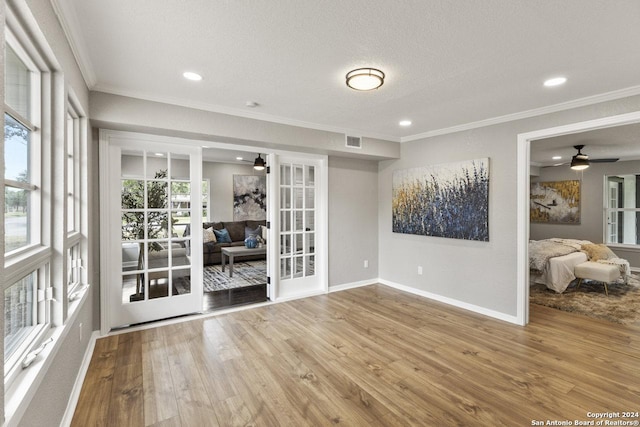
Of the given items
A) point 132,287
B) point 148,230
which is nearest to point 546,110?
point 148,230

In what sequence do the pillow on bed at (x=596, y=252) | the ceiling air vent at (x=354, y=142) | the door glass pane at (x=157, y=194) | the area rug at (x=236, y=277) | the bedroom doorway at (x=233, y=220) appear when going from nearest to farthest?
1. the door glass pane at (x=157, y=194)
2. the ceiling air vent at (x=354, y=142)
3. the area rug at (x=236, y=277)
4. the pillow on bed at (x=596, y=252)
5. the bedroom doorway at (x=233, y=220)

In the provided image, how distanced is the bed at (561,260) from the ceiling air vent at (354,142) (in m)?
3.53

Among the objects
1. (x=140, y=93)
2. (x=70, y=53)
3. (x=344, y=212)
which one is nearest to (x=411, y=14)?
(x=70, y=53)

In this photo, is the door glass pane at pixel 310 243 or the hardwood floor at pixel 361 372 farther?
the door glass pane at pixel 310 243

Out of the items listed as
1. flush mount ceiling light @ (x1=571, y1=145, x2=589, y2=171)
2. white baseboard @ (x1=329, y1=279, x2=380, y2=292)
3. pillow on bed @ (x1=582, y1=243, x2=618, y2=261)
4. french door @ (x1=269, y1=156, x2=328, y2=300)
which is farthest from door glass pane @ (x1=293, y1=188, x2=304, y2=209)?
pillow on bed @ (x1=582, y1=243, x2=618, y2=261)

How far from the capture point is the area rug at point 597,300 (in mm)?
3982

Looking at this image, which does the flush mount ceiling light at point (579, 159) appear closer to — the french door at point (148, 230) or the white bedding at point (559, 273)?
the white bedding at point (559, 273)

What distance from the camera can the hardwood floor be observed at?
208cm

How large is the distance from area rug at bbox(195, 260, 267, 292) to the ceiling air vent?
2807mm

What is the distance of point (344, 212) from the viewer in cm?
507

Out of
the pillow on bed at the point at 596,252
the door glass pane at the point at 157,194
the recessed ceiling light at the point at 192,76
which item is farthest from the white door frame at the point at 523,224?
the door glass pane at the point at 157,194

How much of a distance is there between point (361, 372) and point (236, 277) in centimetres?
379

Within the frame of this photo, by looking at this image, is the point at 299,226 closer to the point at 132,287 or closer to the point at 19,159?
the point at 132,287

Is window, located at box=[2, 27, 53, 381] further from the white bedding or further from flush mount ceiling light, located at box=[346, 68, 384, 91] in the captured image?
the white bedding
